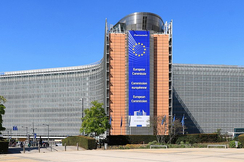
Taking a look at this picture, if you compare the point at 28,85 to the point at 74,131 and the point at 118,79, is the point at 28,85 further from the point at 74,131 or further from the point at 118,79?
the point at 118,79

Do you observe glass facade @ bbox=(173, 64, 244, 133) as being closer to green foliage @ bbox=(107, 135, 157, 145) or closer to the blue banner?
→ the blue banner

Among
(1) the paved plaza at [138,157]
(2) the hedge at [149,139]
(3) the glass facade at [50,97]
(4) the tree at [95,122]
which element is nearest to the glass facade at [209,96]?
(3) the glass facade at [50,97]

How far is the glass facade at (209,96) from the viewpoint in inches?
6516

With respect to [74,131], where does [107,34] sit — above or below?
above

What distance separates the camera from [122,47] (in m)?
92.7

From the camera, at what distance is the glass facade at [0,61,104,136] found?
18012cm

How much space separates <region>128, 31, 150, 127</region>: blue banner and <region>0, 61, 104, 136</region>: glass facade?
8164cm

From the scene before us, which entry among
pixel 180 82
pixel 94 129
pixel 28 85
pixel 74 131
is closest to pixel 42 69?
pixel 28 85

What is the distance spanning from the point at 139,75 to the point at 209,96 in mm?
84416

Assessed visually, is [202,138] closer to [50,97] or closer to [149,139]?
[149,139]

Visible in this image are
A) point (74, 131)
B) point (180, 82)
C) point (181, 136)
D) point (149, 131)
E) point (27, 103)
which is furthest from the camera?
point (27, 103)

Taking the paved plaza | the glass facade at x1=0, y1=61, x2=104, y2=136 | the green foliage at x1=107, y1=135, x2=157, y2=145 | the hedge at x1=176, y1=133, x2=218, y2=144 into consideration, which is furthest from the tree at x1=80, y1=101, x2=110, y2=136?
the glass facade at x1=0, y1=61, x2=104, y2=136

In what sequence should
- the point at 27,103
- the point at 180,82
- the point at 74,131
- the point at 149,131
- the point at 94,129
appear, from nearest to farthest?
the point at 94,129 < the point at 149,131 < the point at 180,82 < the point at 74,131 < the point at 27,103

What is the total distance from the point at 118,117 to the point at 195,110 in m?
83.0
